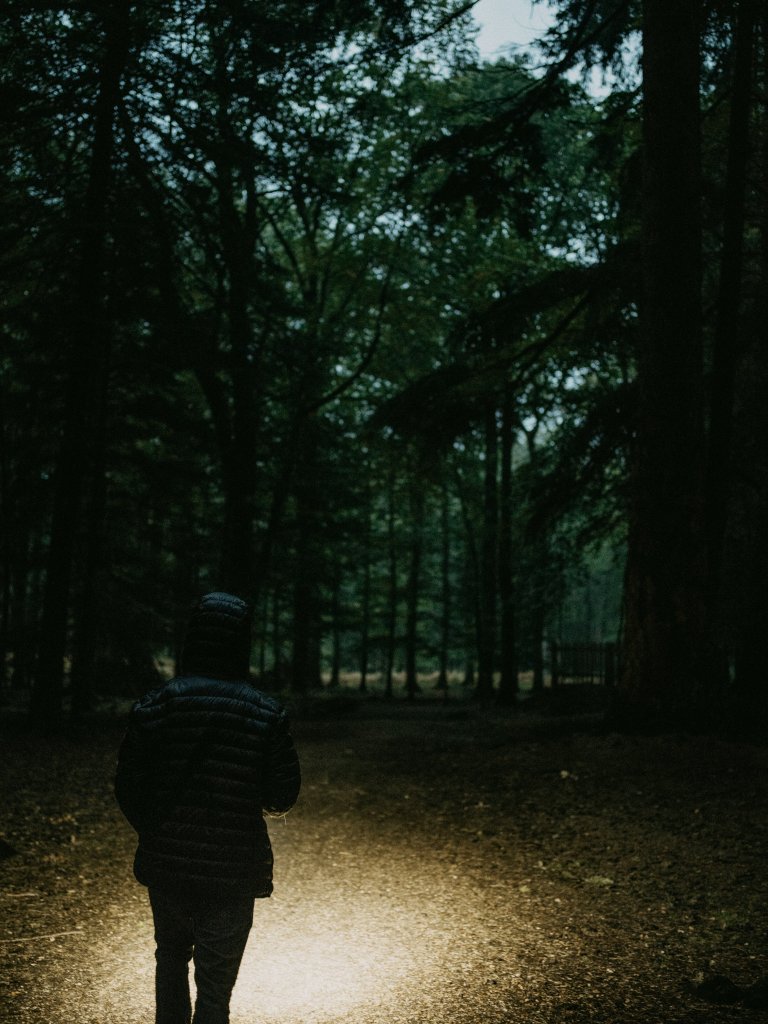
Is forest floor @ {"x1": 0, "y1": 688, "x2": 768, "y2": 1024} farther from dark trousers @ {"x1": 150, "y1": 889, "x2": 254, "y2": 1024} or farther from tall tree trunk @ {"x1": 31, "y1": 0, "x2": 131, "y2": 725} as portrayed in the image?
tall tree trunk @ {"x1": 31, "y1": 0, "x2": 131, "y2": 725}

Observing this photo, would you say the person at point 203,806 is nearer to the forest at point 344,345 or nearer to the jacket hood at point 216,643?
the jacket hood at point 216,643

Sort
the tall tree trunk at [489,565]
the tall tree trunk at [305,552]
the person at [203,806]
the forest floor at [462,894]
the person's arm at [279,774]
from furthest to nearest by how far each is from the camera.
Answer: the tall tree trunk at [489,565] → the tall tree trunk at [305,552] → the forest floor at [462,894] → the person's arm at [279,774] → the person at [203,806]

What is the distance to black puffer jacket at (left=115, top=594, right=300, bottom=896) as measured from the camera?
9.33ft

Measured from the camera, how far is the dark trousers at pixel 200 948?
2.84 metres

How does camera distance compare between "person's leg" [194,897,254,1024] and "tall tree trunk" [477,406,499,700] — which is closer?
"person's leg" [194,897,254,1024]

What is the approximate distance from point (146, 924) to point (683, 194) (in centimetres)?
829

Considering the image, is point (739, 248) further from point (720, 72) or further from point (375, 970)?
point (375, 970)

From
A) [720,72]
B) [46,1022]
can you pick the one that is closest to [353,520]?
[720,72]

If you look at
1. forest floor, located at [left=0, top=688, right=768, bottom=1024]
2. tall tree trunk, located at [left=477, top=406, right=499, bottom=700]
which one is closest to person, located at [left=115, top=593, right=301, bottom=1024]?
forest floor, located at [left=0, top=688, right=768, bottom=1024]

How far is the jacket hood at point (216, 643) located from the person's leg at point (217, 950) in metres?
0.73

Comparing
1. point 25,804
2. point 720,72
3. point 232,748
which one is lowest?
point 25,804

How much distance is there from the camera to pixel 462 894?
5.58 metres

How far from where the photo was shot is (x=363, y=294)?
22500mm

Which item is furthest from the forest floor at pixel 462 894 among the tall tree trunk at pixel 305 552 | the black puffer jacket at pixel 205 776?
the tall tree trunk at pixel 305 552
